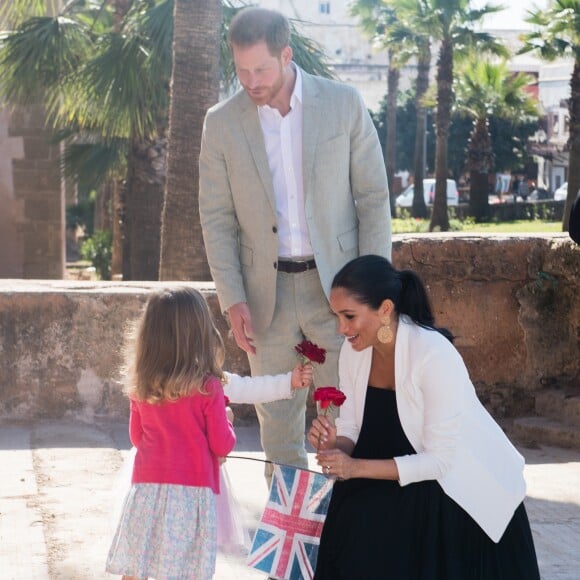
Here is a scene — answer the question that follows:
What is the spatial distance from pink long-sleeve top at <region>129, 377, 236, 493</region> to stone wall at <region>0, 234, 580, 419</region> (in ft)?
8.97

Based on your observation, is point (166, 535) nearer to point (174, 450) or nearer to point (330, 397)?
point (174, 450)

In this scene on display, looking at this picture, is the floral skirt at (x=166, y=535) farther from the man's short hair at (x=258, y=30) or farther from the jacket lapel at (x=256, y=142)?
the man's short hair at (x=258, y=30)

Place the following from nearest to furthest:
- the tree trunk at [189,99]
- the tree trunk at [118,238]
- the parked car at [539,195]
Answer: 1. the tree trunk at [189,99]
2. the tree trunk at [118,238]
3. the parked car at [539,195]

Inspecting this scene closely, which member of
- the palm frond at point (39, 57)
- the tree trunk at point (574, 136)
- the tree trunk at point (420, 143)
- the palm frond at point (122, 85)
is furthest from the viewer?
the tree trunk at point (420, 143)

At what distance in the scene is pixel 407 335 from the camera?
3.66m

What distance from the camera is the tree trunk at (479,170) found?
40.2 metres

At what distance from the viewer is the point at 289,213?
13.9 feet

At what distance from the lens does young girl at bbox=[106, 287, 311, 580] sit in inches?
145

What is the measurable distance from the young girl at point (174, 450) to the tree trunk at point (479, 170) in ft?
121

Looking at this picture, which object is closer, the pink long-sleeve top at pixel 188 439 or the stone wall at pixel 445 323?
the pink long-sleeve top at pixel 188 439

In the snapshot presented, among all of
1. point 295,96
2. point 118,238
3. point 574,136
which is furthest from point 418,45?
point 295,96

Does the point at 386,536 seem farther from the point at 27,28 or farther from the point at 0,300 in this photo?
the point at 27,28

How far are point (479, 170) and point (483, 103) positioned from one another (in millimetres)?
2262

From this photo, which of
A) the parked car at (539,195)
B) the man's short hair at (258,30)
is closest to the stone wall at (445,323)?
the man's short hair at (258,30)
